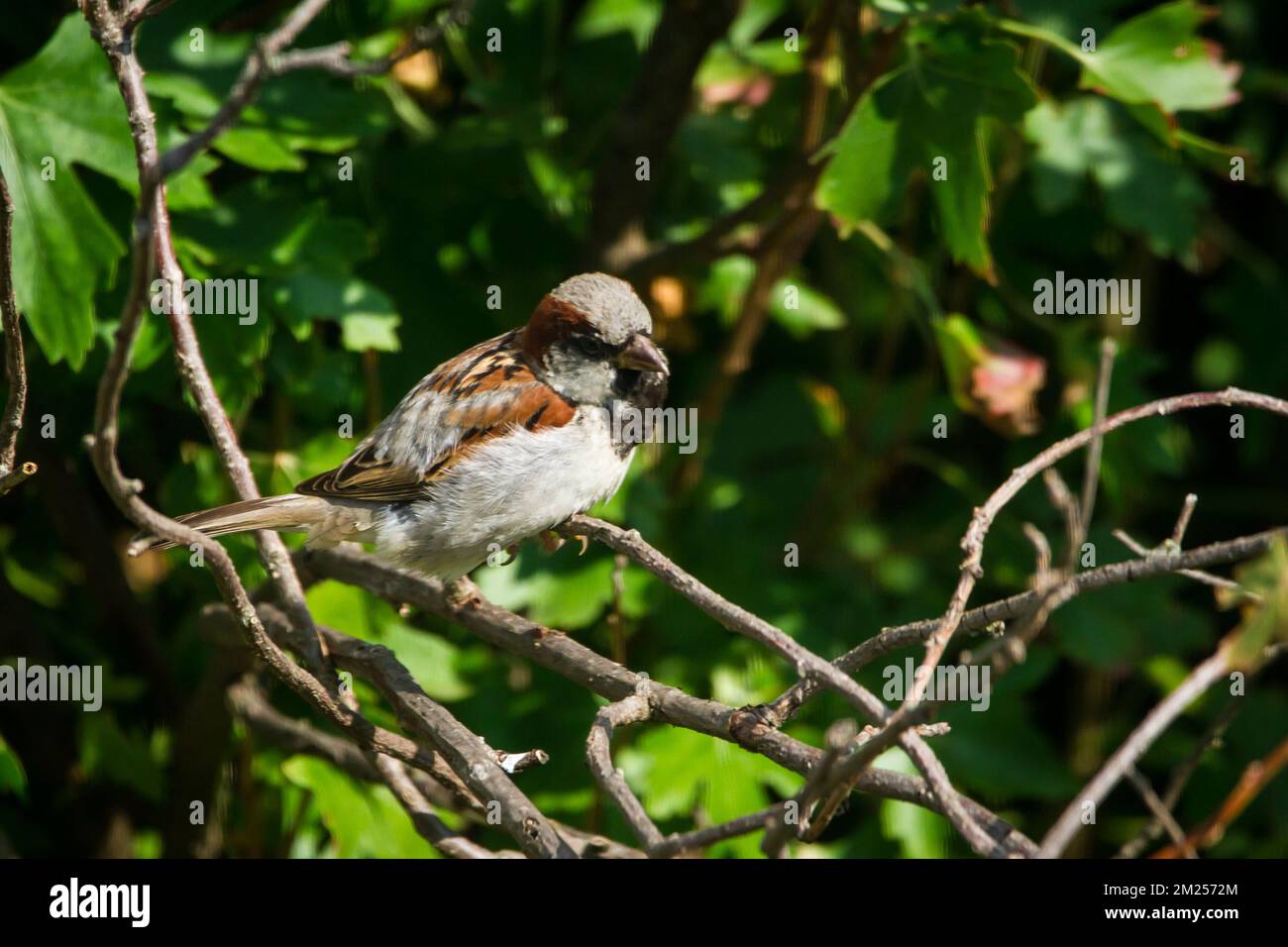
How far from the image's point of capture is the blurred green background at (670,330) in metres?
2.98

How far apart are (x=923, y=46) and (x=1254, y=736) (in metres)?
2.59

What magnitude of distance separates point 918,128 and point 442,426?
128 centimetres

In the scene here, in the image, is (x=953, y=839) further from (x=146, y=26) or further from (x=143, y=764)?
(x=146, y=26)

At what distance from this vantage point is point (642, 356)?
3090 mm

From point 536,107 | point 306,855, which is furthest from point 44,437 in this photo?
point 536,107

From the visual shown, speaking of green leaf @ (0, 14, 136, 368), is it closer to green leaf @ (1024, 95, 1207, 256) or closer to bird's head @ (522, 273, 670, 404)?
bird's head @ (522, 273, 670, 404)

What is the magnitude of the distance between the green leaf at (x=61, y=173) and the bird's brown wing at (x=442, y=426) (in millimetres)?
639

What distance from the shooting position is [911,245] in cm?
402

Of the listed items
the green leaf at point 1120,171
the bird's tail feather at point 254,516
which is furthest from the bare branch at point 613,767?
the green leaf at point 1120,171

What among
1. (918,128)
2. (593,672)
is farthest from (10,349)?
(918,128)

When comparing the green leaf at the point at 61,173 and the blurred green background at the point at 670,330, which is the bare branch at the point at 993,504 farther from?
the green leaf at the point at 61,173

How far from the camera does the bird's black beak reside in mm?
3078

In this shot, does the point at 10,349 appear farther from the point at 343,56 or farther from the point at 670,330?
the point at 670,330

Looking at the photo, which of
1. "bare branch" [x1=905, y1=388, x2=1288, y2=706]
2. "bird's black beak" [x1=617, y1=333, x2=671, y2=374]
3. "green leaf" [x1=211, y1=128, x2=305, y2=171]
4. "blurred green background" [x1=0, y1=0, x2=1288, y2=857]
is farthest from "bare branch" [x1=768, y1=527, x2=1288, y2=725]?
"green leaf" [x1=211, y1=128, x2=305, y2=171]
